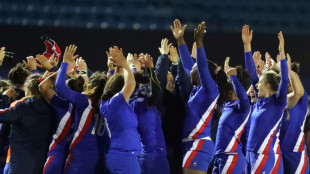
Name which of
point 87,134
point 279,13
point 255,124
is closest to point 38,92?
point 87,134

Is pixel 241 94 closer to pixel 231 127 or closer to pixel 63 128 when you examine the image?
pixel 231 127

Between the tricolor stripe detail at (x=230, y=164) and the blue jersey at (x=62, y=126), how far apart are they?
1474mm

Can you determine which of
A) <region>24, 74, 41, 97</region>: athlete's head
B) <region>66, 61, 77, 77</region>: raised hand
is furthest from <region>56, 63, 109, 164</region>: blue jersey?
<region>66, 61, 77, 77</region>: raised hand

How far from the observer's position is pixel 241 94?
20.4 ft

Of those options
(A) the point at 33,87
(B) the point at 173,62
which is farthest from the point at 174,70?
(A) the point at 33,87

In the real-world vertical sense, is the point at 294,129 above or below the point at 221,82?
below

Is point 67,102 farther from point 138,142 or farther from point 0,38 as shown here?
point 0,38

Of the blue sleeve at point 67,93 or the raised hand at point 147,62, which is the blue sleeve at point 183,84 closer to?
the raised hand at point 147,62

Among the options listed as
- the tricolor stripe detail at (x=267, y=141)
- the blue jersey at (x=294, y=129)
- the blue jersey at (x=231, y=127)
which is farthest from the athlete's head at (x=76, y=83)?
the blue jersey at (x=294, y=129)

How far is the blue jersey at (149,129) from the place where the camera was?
5.88 metres

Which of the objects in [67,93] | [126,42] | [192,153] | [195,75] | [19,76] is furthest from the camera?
[126,42]

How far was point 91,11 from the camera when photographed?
13.6 m

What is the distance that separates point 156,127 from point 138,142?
47 centimetres

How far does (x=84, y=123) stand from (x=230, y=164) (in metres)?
1.47
